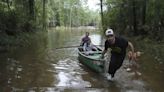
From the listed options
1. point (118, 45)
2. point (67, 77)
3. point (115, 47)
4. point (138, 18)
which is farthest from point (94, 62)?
point (138, 18)

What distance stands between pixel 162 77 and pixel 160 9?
15241 mm

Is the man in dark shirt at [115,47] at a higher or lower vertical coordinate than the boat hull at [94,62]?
higher

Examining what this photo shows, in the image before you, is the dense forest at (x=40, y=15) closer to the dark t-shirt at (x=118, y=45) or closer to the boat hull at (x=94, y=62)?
the boat hull at (x=94, y=62)

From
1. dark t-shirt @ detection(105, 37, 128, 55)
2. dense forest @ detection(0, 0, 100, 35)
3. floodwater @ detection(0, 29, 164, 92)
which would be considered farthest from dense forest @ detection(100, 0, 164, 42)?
dark t-shirt @ detection(105, 37, 128, 55)

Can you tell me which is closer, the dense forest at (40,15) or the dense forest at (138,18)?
A: the dense forest at (40,15)

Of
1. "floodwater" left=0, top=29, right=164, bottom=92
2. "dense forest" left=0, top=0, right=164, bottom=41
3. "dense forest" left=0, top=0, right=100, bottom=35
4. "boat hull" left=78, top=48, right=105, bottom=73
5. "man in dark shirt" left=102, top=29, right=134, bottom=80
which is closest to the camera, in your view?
"floodwater" left=0, top=29, right=164, bottom=92

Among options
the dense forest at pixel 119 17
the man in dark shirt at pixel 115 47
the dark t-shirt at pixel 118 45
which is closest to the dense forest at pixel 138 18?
the dense forest at pixel 119 17

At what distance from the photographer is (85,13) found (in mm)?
112625

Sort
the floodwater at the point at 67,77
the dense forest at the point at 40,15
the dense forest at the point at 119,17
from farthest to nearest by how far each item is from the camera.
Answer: the dense forest at the point at 119,17 < the dense forest at the point at 40,15 < the floodwater at the point at 67,77

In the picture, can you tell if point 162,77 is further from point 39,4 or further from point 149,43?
point 39,4

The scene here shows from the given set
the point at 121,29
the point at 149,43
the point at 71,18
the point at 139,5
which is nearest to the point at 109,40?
the point at 149,43

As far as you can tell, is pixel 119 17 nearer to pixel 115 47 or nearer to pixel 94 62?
pixel 94 62

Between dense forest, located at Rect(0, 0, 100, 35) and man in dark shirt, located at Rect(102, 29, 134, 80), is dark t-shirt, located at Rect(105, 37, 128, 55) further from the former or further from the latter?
dense forest, located at Rect(0, 0, 100, 35)

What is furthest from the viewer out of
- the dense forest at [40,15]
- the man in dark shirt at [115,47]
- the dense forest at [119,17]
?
the dense forest at [119,17]
